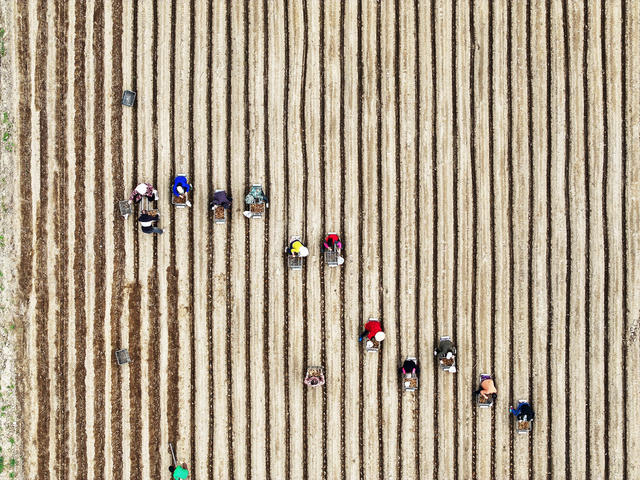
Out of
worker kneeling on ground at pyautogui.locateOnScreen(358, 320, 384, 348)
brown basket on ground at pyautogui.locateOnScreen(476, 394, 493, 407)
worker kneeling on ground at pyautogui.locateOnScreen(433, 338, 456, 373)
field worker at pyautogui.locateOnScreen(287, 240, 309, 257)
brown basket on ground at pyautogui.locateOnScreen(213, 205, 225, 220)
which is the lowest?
brown basket on ground at pyautogui.locateOnScreen(476, 394, 493, 407)

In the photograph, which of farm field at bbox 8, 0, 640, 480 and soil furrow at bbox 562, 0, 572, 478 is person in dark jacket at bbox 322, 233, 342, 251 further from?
soil furrow at bbox 562, 0, 572, 478

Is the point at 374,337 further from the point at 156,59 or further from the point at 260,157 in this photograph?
the point at 156,59

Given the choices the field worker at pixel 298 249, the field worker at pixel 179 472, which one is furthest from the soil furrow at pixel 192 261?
the field worker at pixel 298 249

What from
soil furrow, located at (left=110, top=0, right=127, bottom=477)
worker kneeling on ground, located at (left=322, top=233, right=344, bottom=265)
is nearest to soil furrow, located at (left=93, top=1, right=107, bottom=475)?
soil furrow, located at (left=110, top=0, right=127, bottom=477)

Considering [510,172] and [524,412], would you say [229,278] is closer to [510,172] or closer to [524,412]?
[510,172]

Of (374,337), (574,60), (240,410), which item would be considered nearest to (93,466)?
(240,410)
